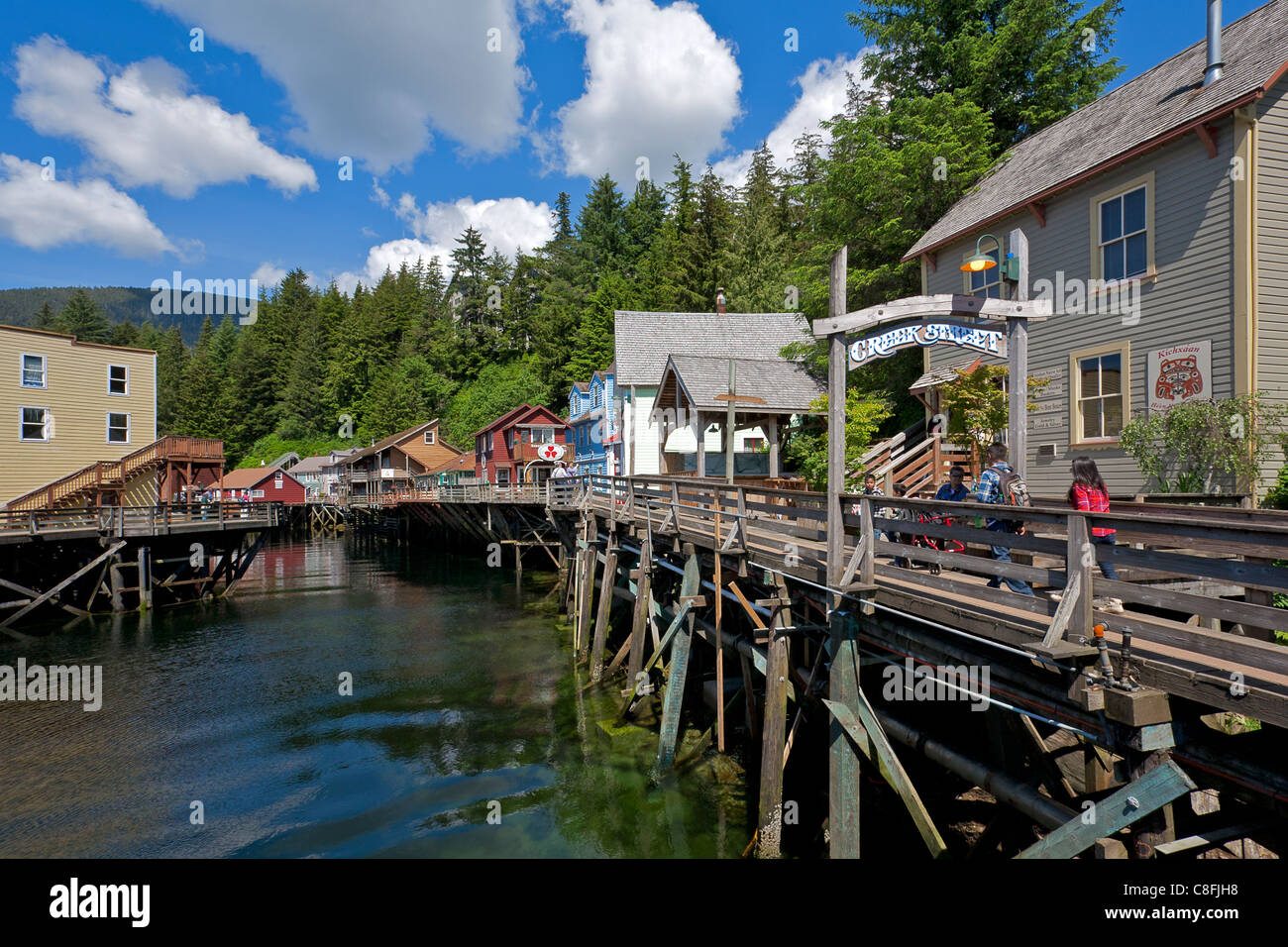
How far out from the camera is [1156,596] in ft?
13.1

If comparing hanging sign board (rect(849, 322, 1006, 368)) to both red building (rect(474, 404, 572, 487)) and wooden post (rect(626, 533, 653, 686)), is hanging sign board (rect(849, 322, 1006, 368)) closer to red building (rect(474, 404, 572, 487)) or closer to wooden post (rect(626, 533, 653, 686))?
wooden post (rect(626, 533, 653, 686))

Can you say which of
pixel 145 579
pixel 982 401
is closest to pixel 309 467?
pixel 145 579

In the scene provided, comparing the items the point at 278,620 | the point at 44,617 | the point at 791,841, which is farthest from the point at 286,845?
the point at 44,617

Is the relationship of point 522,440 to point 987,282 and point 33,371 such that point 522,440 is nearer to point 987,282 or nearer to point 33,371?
point 33,371

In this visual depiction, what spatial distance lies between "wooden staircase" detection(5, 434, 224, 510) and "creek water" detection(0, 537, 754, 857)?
6410 mm

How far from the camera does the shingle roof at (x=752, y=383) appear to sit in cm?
2367

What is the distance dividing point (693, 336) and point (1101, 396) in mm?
20950

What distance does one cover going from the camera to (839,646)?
6.71 meters

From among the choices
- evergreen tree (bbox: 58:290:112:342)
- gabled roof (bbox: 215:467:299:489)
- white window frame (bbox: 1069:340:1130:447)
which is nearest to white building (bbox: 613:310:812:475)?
white window frame (bbox: 1069:340:1130:447)

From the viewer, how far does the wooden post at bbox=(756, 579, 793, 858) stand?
7.72m

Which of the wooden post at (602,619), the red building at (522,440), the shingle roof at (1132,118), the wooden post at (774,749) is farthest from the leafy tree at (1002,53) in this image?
the red building at (522,440)

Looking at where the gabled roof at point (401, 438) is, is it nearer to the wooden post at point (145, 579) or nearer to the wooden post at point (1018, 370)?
the wooden post at point (145, 579)

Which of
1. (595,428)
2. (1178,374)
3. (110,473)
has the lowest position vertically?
(110,473)

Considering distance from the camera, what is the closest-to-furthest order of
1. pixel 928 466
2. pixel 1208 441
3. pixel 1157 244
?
pixel 1208 441
pixel 1157 244
pixel 928 466
